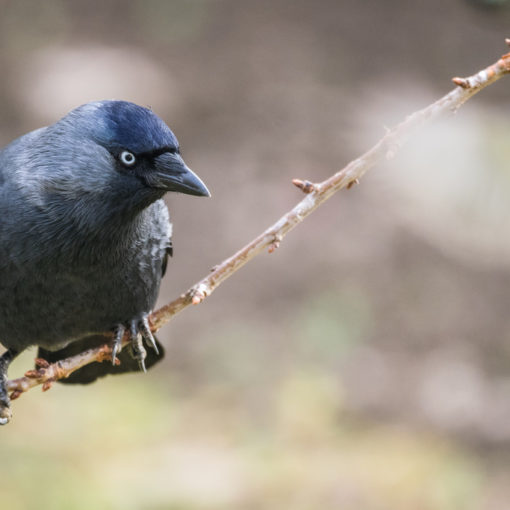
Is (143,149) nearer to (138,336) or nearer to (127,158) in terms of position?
(127,158)

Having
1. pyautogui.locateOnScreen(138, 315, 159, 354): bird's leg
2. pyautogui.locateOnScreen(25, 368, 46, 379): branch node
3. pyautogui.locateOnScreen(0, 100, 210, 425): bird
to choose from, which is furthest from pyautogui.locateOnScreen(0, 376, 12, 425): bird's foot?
pyautogui.locateOnScreen(25, 368, 46, 379): branch node

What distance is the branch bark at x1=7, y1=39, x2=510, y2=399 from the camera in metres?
2.69

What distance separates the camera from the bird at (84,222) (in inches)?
125

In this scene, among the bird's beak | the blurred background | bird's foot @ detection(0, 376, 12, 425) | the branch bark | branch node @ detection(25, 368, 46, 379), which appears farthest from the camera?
the blurred background

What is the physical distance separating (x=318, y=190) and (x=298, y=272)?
4.88 metres

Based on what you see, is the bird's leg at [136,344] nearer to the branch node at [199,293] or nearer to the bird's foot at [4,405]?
the bird's foot at [4,405]

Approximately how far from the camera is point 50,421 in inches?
233

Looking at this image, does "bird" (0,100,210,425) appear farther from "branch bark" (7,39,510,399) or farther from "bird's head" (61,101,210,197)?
"branch bark" (7,39,510,399)

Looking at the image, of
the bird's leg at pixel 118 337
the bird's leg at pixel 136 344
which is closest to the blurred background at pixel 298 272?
the bird's leg at pixel 136 344

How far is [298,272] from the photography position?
7707 mm

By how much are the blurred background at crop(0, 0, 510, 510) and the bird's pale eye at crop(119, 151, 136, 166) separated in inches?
115

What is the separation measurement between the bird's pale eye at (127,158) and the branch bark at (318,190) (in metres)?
0.59

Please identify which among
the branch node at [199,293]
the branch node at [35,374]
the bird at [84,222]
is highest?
the bird at [84,222]

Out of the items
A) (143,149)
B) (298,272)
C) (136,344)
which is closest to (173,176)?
(143,149)
